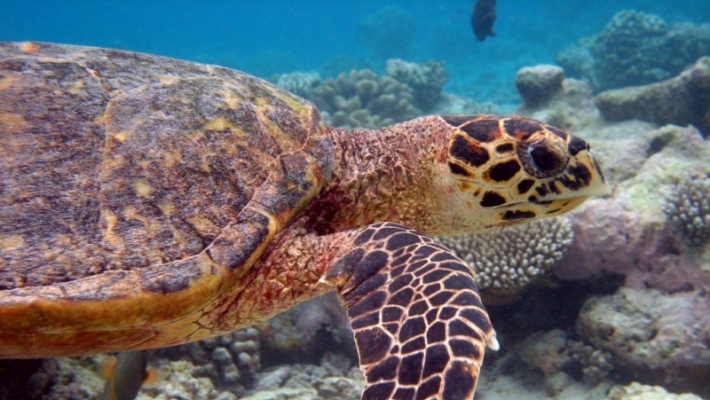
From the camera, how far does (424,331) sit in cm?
151

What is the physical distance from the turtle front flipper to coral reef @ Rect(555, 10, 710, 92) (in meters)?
14.4

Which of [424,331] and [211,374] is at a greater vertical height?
[424,331]

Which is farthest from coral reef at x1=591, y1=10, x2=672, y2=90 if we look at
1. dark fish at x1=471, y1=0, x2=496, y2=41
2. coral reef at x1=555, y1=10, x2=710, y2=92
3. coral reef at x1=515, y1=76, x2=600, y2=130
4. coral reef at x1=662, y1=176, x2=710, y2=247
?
coral reef at x1=662, y1=176, x2=710, y2=247

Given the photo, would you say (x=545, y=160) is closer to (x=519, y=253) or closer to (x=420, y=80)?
(x=519, y=253)

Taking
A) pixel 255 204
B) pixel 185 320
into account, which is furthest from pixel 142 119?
pixel 185 320

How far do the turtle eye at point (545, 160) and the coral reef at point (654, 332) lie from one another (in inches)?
70.2

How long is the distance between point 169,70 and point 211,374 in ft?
7.23

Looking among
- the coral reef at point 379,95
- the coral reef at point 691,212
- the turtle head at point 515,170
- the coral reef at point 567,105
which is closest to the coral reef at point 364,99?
the coral reef at point 379,95

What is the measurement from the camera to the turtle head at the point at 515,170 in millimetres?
2361

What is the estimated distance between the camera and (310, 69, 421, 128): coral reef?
33.2ft

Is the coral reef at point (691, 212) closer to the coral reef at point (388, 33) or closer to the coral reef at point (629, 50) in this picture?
the coral reef at point (629, 50)

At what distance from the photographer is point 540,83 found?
8.09m

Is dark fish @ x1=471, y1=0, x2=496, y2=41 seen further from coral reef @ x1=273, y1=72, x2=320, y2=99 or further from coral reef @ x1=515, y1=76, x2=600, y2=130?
coral reef @ x1=273, y1=72, x2=320, y2=99

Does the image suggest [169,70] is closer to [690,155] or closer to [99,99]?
[99,99]
